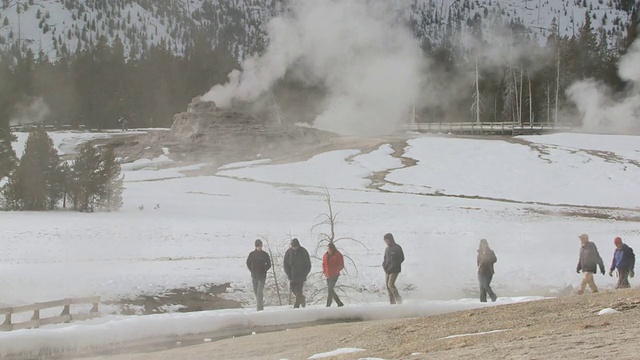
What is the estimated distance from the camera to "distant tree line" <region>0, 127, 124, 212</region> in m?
36.0

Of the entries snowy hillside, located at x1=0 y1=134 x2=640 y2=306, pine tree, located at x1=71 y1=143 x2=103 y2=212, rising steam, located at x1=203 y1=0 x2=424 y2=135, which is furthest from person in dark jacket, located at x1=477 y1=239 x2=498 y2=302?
rising steam, located at x1=203 y1=0 x2=424 y2=135

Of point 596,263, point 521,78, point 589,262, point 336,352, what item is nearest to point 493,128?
point 521,78

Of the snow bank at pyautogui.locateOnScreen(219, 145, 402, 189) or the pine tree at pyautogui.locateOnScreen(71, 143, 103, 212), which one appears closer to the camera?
the pine tree at pyautogui.locateOnScreen(71, 143, 103, 212)

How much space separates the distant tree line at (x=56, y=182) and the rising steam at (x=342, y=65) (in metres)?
26.3

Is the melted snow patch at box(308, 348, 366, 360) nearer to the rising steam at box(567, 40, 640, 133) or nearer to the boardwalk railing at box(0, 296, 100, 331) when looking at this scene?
the boardwalk railing at box(0, 296, 100, 331)

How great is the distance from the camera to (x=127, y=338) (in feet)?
42.9

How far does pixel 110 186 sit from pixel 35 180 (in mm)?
3551

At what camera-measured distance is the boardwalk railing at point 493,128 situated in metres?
67.9

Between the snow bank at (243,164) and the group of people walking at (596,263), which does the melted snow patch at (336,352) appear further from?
the snow bank at (243,164)

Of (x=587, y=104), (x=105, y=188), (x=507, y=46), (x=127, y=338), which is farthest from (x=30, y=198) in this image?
(x=507, y=46)

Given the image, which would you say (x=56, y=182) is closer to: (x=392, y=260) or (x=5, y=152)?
(x=5, y=152)

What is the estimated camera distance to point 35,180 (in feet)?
119

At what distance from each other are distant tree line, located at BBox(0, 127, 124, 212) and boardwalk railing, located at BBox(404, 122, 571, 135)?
39.2m

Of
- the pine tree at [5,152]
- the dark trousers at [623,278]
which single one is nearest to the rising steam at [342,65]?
the pine tree at [5,152]
